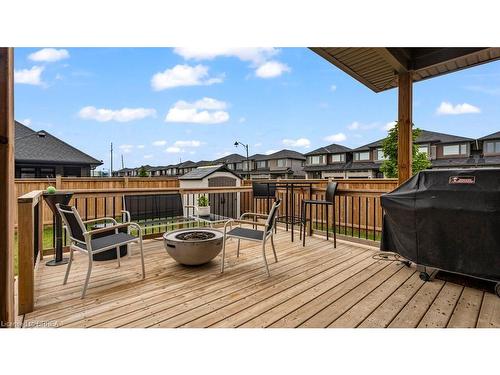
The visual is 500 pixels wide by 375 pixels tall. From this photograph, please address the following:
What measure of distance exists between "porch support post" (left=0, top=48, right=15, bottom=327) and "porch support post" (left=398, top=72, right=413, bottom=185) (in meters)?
A: 3.94

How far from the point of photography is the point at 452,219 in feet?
7.73

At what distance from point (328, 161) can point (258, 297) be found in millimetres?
22650

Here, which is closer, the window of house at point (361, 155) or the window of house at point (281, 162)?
the window of house at point (361, 155)

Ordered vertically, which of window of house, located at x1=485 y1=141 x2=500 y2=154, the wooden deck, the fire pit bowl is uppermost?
window of house, located at x1=485 y1=141 x2=500 y2=154

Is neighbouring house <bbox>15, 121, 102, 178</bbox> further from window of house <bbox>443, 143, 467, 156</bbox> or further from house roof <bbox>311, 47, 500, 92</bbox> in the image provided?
window of house <bbox>443, 143, 467, 156</bbox>

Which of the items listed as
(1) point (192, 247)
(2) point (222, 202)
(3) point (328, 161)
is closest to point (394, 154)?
(2) point (222, 202)

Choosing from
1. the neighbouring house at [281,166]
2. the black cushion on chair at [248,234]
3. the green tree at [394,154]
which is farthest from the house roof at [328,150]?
the black cushion on chair at [248,234]

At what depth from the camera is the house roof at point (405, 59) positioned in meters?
2.93

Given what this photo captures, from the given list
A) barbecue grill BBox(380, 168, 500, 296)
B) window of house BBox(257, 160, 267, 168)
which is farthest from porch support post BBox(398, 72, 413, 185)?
window of house BBox(257, 160, 267, 168)

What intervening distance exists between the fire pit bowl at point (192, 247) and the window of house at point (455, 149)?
2005 centimetres

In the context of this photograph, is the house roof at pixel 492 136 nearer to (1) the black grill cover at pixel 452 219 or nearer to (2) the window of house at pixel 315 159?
(2) the window of house at pixel 315 159

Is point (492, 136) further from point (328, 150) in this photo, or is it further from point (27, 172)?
point (27, 172)

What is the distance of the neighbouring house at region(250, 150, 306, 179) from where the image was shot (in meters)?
27.4
